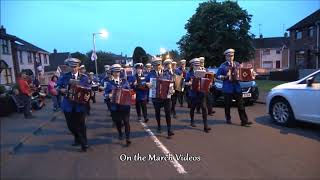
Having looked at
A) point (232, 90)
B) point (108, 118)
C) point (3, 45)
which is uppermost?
point (3, 45)

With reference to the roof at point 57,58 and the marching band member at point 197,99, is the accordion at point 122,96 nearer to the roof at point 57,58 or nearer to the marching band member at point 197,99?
the marching band member at point 197,99

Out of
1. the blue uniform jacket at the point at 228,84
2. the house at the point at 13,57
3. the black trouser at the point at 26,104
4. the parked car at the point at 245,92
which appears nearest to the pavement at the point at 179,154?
the blue uniform jacket at the point at 228,84

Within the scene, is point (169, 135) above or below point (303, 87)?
below

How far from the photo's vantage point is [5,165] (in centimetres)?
743

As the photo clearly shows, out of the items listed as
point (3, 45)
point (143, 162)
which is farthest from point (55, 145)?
point (3, 45)

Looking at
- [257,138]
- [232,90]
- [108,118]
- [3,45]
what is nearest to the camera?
[257,138]

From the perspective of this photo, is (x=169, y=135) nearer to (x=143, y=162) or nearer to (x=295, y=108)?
(x=143, y=162)

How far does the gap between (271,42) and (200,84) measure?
73.7 meters

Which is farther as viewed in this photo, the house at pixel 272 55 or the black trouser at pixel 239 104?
the house at pixel 272 55

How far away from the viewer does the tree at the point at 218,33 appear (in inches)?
1507

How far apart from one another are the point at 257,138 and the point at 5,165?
5.43 metres

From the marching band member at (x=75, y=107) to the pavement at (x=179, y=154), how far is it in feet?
1.34

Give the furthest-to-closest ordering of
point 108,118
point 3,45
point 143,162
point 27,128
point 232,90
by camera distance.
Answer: point 3,45 < point 108,118 < point 27,128 < point 232,90 < point 143,162

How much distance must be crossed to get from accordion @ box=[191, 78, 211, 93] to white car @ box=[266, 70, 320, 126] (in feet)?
6.21
